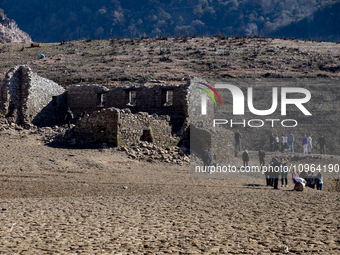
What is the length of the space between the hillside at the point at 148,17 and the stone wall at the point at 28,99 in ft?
267

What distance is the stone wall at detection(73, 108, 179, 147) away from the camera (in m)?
16.2

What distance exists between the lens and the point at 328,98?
2828 cm

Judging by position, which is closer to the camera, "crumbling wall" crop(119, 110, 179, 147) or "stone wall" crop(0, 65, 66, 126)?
"crumbling wall" crop(119, 110, 179, 147)

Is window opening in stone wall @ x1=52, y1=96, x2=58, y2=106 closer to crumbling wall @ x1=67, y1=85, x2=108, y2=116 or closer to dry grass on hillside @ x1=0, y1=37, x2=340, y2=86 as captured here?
crumbling wall @ x1=67, y1=85, x2=108, y2=116

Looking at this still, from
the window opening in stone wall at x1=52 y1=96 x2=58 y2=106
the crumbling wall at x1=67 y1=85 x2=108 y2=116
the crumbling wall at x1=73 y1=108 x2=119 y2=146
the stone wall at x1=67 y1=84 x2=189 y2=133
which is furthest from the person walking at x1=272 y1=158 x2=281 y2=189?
the window opening in stone wall at x1=52 y1=96 x2=58 y2=106

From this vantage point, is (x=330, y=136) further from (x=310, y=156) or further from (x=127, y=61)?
(x=127, y=61)

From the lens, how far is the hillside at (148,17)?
106562 mm

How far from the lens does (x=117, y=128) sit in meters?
16.1

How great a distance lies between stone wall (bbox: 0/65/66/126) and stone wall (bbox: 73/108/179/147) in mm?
4828

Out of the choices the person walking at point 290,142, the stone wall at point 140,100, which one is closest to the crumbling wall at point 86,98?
the stone wall at point 140,100

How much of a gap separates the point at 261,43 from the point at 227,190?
35.9m

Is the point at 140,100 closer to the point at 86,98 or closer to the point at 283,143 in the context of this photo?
the point at 86,98

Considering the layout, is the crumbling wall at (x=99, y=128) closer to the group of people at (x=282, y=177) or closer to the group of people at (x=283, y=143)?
the group of people at (x=282, y=177)

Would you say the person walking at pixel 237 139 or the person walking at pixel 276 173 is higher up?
the person walking at pixel 237 139
